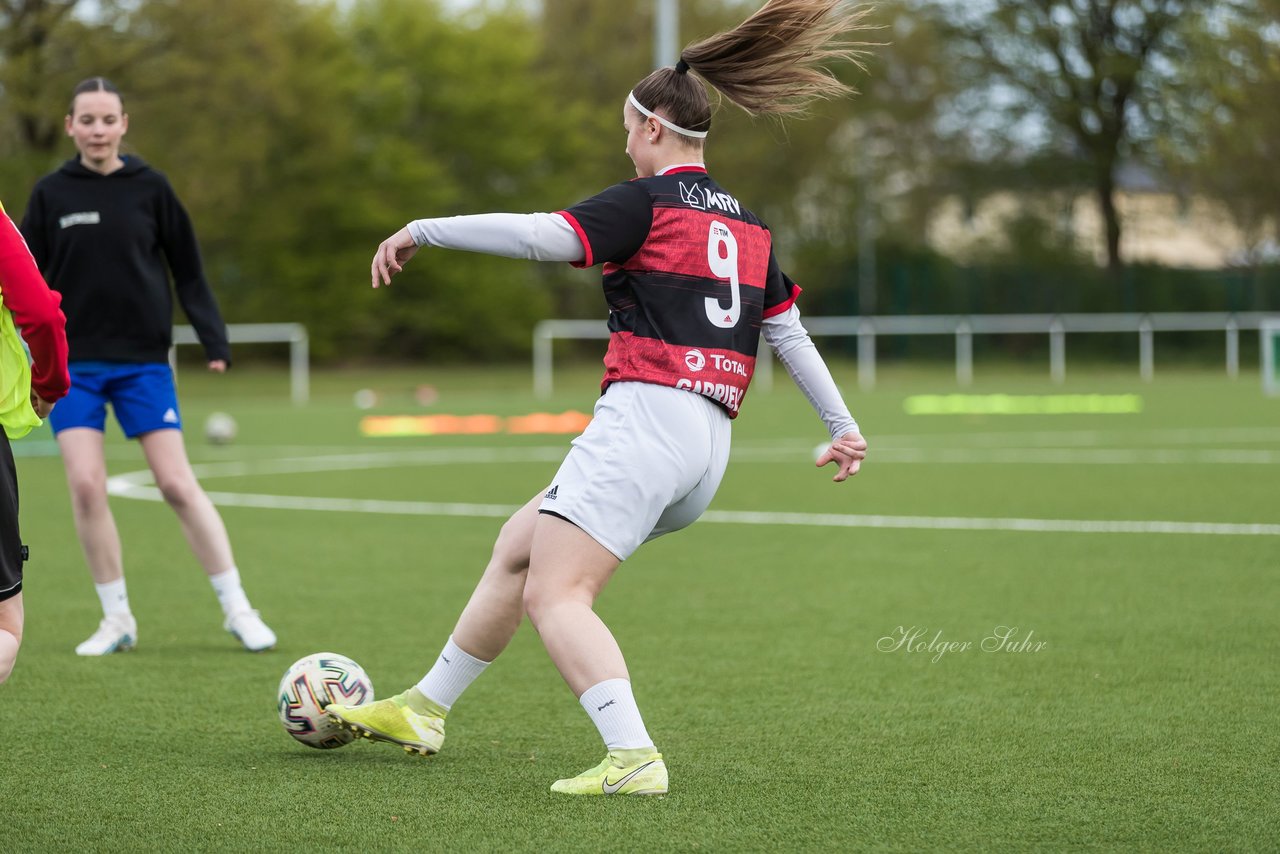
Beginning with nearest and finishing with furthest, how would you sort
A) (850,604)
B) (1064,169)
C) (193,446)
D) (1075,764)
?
(1075,764) < (850,604) < (193,446) < (1064,169)

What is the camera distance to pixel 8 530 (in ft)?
12.5

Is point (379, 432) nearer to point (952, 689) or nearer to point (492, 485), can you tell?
point (492, 485)

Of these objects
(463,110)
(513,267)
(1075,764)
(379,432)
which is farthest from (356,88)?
(1075,764)

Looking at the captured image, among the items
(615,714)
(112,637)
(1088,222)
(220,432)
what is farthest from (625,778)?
(1088,222)

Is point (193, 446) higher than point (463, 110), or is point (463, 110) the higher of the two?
point (463, 110)

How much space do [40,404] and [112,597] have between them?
2741 millimetres

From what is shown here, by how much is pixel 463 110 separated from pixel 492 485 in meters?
33.9

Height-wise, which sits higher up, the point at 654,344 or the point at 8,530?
the point at 654,344

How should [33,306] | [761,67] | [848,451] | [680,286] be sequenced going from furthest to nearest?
[848,451] < [761,67] < [680,286] < [33,306]

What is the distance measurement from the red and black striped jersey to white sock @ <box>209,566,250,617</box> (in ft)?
9.56

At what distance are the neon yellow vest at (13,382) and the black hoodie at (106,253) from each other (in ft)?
8.71

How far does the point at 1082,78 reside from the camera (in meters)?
46.2

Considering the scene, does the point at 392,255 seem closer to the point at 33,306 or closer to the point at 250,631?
the point at 33,306

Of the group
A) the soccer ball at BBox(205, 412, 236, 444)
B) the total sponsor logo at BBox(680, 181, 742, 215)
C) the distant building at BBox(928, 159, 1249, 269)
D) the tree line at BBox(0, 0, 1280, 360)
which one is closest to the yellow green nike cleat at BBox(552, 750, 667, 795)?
the total sponsor logo at BBox(680, 181, 742, 215)
